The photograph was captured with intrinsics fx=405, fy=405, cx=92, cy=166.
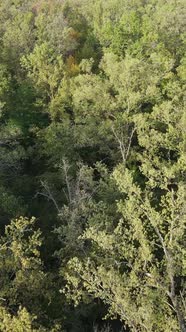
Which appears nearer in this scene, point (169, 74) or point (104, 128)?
point (104, 128)

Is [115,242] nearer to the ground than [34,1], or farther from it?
nearer to the ground

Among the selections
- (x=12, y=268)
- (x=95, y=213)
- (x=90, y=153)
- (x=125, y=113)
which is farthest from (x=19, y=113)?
(x=12, y=268)

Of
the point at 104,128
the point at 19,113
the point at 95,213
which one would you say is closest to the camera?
the point at 95,213

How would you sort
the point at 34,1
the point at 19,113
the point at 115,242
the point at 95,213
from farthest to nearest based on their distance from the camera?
the point at 34,1
the point at 19,113
the point at 95,213
the point at 115,242

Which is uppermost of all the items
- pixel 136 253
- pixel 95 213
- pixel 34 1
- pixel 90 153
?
pixel 34 1

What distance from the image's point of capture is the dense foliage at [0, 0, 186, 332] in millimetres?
16625

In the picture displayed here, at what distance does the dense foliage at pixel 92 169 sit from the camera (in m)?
16.6

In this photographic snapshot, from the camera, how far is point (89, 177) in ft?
84.1

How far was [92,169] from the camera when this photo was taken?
1030 inches

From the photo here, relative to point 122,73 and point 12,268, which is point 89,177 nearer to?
point 12,268

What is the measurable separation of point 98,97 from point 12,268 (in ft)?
66.8

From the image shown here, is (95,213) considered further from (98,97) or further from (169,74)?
(169,74)

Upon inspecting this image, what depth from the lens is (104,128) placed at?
33.2m

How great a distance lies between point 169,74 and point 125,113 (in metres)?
6.15
